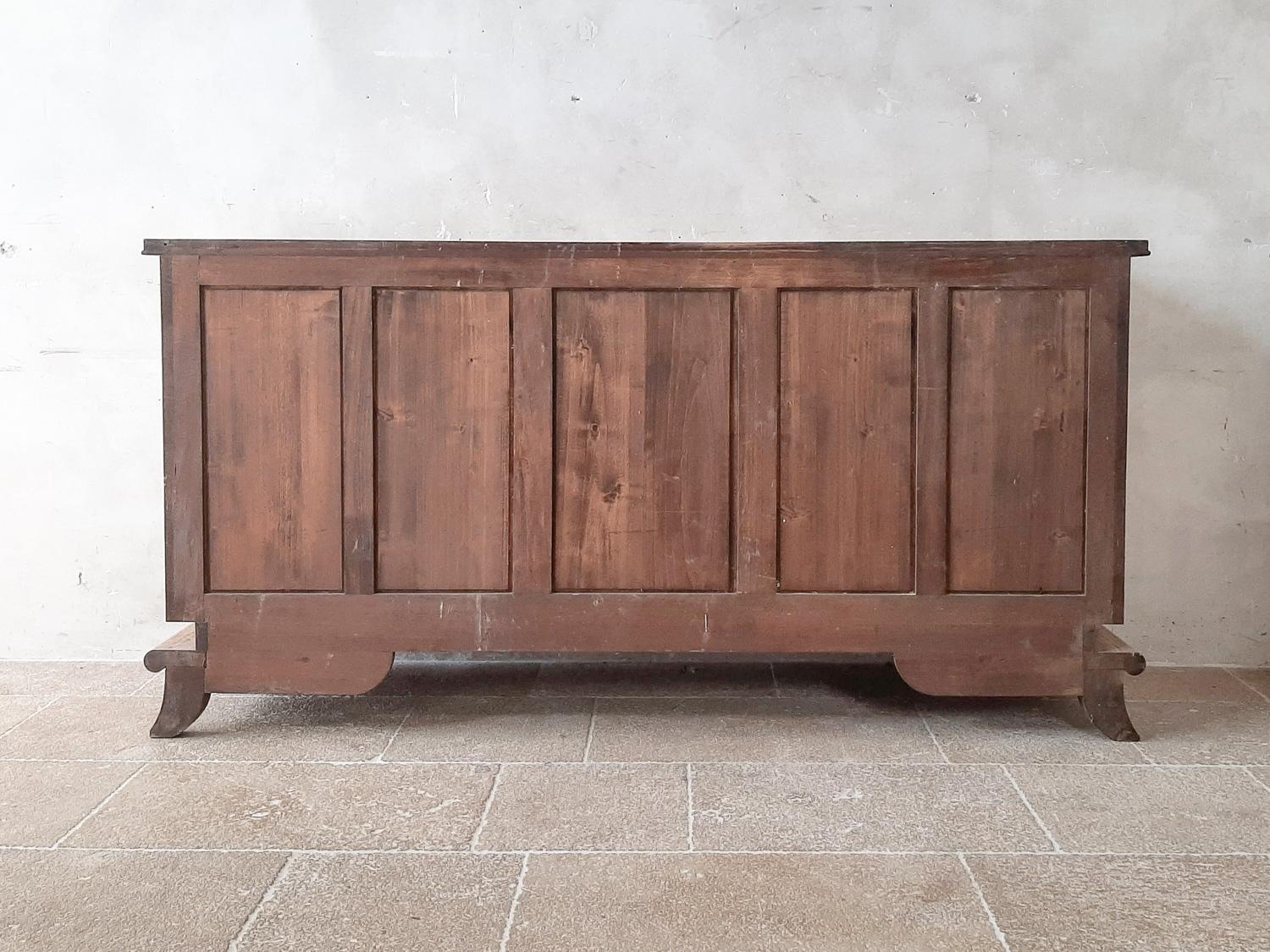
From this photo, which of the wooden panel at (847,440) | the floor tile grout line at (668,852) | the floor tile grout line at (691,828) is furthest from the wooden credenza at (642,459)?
the floor tile grout line at (668,852)

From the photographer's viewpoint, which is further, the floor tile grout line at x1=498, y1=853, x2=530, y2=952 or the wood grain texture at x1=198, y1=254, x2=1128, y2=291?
the wood grain texture at x1=198, y1=254, x2=1128, y2=291

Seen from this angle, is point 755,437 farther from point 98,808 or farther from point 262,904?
point 98,808

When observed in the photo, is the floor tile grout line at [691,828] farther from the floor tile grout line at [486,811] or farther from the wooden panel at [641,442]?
the wooden panel at [641,442]

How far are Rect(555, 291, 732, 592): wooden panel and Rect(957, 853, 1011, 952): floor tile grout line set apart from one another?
809mm

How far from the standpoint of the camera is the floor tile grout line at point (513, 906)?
4.77 ft

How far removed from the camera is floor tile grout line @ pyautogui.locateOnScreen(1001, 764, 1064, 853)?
1768 millimetres

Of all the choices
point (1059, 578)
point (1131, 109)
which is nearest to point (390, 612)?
point (1059, 578)

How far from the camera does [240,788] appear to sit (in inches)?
79.2

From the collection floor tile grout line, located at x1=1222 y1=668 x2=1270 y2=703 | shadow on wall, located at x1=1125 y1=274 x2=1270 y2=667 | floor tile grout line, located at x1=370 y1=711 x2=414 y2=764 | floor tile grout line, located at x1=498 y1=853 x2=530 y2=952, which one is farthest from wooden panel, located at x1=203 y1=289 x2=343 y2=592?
floor tile grout line, located at x1=1222 y1=668 x2=1270 y2=703

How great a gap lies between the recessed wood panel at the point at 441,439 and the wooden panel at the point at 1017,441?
3.35ft

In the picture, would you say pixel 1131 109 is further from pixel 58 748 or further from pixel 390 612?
pixel 58 748

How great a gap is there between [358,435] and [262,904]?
1.04 metres

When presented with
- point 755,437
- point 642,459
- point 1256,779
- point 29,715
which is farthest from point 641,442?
point 29,715

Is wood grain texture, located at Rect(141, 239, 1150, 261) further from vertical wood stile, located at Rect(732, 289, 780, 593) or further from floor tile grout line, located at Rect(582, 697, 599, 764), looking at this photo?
floor tile grout line, located at Rect(582, 697, 599, 764)
